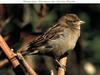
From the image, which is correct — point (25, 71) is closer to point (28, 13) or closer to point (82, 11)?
point (28, 13)

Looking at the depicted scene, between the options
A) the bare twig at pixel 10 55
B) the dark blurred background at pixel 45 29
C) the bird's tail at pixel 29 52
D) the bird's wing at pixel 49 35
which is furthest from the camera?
the dark blurred background at pixel 45 29

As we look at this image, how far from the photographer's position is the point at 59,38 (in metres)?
1.42

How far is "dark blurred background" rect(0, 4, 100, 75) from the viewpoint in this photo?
1.56 m

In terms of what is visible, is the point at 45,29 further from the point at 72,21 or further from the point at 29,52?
the point at 29,52

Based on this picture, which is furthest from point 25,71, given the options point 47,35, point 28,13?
point 28,13

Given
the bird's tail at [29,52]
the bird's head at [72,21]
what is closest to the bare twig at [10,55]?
the bird's tail at [29,52]

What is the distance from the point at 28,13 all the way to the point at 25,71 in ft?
3.80

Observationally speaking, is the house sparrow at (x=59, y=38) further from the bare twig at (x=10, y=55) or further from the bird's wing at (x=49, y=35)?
the bare twig at (x=10, y=55)

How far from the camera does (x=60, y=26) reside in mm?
1457

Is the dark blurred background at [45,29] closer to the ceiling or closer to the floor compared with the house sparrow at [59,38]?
closer to the floor

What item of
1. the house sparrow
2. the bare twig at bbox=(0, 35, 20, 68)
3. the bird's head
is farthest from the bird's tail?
the bare twig at bbox=(0, 35, 20, 68)

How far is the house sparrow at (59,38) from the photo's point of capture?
1361mm

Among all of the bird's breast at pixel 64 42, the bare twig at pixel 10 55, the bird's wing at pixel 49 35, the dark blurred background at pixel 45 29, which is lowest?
the dark blurred background at pixel 45 29

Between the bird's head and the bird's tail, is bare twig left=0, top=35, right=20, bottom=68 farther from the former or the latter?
the bird's head
